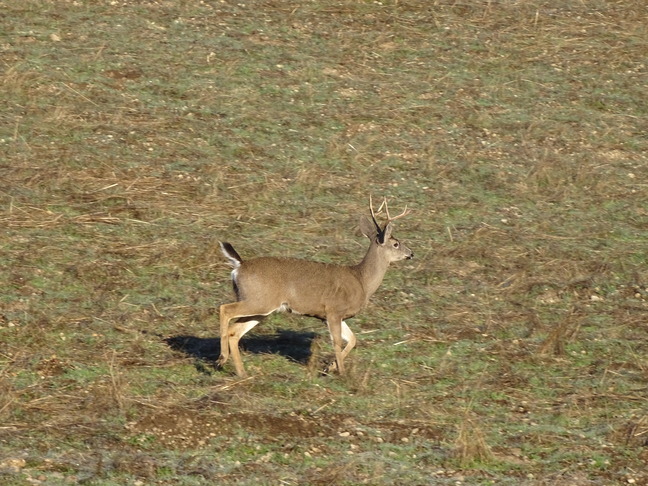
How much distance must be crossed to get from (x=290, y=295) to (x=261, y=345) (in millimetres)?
936

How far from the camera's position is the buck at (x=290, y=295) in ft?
33.6

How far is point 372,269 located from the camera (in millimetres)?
11320

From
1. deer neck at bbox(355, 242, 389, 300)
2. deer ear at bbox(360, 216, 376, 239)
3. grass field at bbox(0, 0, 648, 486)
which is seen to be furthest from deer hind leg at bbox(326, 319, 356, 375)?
deer ear at bbox(360, 216, 376, 239)

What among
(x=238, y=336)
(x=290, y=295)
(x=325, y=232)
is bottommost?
(x=325, y=232)

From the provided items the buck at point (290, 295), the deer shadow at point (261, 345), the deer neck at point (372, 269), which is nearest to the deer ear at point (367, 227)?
the deer neck at point (372, 269)

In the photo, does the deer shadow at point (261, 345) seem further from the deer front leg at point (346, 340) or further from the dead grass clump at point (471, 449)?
the dead grass clump at point (471, 449)

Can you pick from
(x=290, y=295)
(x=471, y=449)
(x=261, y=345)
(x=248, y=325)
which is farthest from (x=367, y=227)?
(x=471, y=449)

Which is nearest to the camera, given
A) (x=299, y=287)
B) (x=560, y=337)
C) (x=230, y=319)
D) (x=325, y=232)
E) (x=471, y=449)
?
(x=471, y=449)

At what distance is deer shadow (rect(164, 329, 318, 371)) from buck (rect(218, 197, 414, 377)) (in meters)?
0.31

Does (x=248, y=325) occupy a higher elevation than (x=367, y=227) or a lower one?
lower

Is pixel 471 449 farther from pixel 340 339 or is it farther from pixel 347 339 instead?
pixel 347 339

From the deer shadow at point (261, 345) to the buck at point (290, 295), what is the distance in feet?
1.03

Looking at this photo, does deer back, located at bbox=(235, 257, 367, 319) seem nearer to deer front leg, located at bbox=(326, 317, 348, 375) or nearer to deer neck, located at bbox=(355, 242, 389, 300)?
deer front leg, located at bbox=(326, 317, 348, 375)

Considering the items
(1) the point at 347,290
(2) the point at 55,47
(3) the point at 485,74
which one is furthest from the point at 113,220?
(3) the point at 485,74
